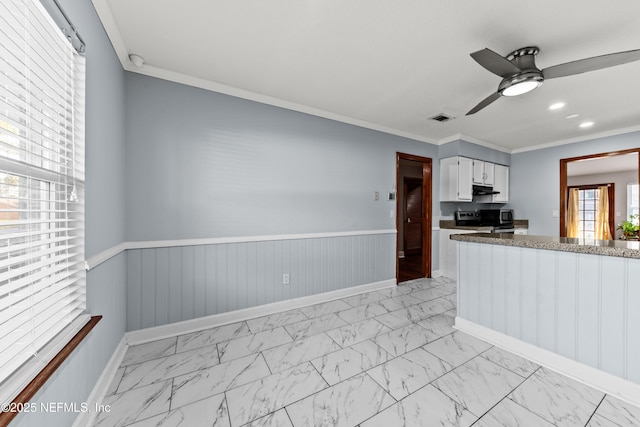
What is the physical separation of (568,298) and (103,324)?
10.5 ft

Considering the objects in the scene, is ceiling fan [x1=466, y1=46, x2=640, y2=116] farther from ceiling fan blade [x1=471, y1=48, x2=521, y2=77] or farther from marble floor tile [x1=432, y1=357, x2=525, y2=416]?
marble floor tile [x1=432, y1=357, x2=525, y2=416]

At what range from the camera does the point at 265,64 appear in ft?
7.20

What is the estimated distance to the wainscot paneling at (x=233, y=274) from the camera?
2.22m

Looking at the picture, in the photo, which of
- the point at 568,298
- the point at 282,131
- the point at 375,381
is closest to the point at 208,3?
the point at 282,131

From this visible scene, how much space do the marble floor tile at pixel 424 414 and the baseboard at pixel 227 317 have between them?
5.34ft

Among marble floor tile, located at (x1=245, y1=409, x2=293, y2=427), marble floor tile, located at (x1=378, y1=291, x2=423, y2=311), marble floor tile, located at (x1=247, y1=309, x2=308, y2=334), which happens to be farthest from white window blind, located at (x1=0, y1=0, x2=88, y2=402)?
marble floor tile, located at (x1=378, y1=291, x2=423, y2=311)

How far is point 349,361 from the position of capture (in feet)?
6.31

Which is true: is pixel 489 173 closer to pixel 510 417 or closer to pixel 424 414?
pixel 510 417

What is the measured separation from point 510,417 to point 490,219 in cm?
405

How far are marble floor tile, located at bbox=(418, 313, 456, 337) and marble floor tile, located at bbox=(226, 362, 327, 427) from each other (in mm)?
1298

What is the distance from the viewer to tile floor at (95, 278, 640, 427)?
1401 millimetres

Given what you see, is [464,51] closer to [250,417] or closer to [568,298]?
[568,298]

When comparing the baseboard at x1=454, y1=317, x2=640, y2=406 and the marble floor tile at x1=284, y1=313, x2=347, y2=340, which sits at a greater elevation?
the baseboard at x1=454, y1=317, x2=640, y2=406

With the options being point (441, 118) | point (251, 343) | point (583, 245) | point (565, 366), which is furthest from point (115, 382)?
point (441, 118)
